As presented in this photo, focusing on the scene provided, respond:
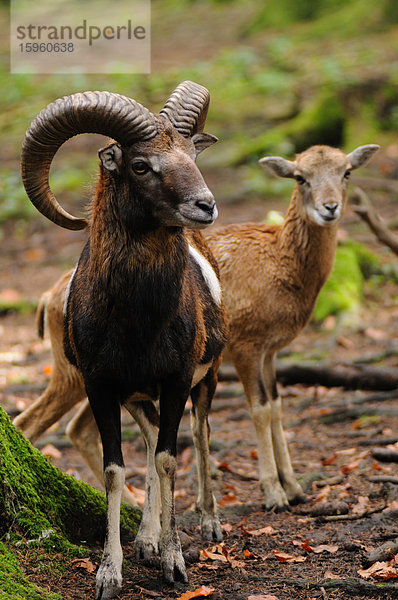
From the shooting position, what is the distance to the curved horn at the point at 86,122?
482 centimetres

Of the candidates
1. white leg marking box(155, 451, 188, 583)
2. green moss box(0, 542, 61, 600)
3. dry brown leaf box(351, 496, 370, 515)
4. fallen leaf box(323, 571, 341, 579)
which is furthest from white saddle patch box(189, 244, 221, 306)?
green moss box(0, 542, 61, 600)

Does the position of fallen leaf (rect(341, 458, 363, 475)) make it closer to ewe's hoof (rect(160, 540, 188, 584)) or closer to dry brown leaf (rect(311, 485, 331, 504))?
dry brown leaf (rect(311, 485, 331, 504))

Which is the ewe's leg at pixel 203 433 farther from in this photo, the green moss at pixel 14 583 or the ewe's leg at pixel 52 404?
the green moss at pixel 14 583

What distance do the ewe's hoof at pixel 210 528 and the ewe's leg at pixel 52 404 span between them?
5.52 ft

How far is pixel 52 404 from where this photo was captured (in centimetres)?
698

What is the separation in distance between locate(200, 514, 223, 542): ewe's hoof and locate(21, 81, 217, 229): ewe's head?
8.52ft

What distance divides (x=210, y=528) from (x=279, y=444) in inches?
64.1

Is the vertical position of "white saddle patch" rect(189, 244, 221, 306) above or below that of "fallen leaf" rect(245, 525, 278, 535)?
above

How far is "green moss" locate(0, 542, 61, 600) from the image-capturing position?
13.1 feet

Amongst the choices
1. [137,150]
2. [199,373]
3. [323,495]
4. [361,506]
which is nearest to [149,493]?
[199,373]

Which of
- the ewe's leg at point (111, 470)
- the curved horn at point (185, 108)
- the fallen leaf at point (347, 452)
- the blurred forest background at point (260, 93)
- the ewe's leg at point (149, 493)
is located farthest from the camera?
the blurred forest background at point (260, 93)

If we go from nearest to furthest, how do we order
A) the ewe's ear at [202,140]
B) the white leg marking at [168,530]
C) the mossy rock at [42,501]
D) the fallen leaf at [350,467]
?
1. the mossy rock at [42,501]
2. the white leg marking at [168,530]
3. the ewe's ear at [202,140]
4. the fallen leaf at [350,467]

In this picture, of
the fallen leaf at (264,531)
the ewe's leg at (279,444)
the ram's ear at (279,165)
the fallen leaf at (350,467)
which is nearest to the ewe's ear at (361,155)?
the ram's ear at (279,165)

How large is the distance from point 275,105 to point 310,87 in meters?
1.08
